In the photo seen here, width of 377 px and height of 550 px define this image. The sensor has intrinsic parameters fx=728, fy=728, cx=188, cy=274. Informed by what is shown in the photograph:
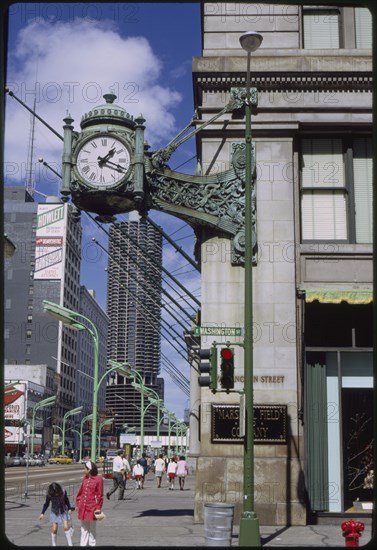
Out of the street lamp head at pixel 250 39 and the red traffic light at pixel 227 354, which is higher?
the street lamp head at pixel 250 39

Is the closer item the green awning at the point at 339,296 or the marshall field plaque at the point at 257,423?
the green awning at the point at 339,296

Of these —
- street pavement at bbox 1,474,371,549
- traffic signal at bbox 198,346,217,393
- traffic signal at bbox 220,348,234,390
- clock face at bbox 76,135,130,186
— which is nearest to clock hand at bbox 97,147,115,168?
clock face at bbox 76,135,130,186

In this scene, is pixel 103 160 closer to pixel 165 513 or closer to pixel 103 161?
pixel 103 161

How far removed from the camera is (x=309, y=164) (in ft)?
62.3

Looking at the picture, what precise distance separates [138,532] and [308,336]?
6.17 m

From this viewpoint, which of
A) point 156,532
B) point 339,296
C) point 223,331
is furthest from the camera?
point 339,296

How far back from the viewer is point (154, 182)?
18547 millimetres

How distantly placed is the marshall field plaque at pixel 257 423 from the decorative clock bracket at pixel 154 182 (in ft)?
12.1

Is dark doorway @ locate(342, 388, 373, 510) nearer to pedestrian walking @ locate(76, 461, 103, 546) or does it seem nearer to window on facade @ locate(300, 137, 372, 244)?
window on facade @ locate(300, 137, 372, 244)

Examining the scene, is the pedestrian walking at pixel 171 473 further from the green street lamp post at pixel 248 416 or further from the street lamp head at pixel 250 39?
the street lamp head at pixel 250 39

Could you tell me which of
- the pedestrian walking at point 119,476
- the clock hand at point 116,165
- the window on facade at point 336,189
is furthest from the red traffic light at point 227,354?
the pedestrian walking at point 119,476

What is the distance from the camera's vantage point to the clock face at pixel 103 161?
18141 millimetres

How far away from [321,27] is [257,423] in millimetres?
10592

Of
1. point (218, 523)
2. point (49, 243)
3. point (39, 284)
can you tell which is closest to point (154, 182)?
point (218, 523)
